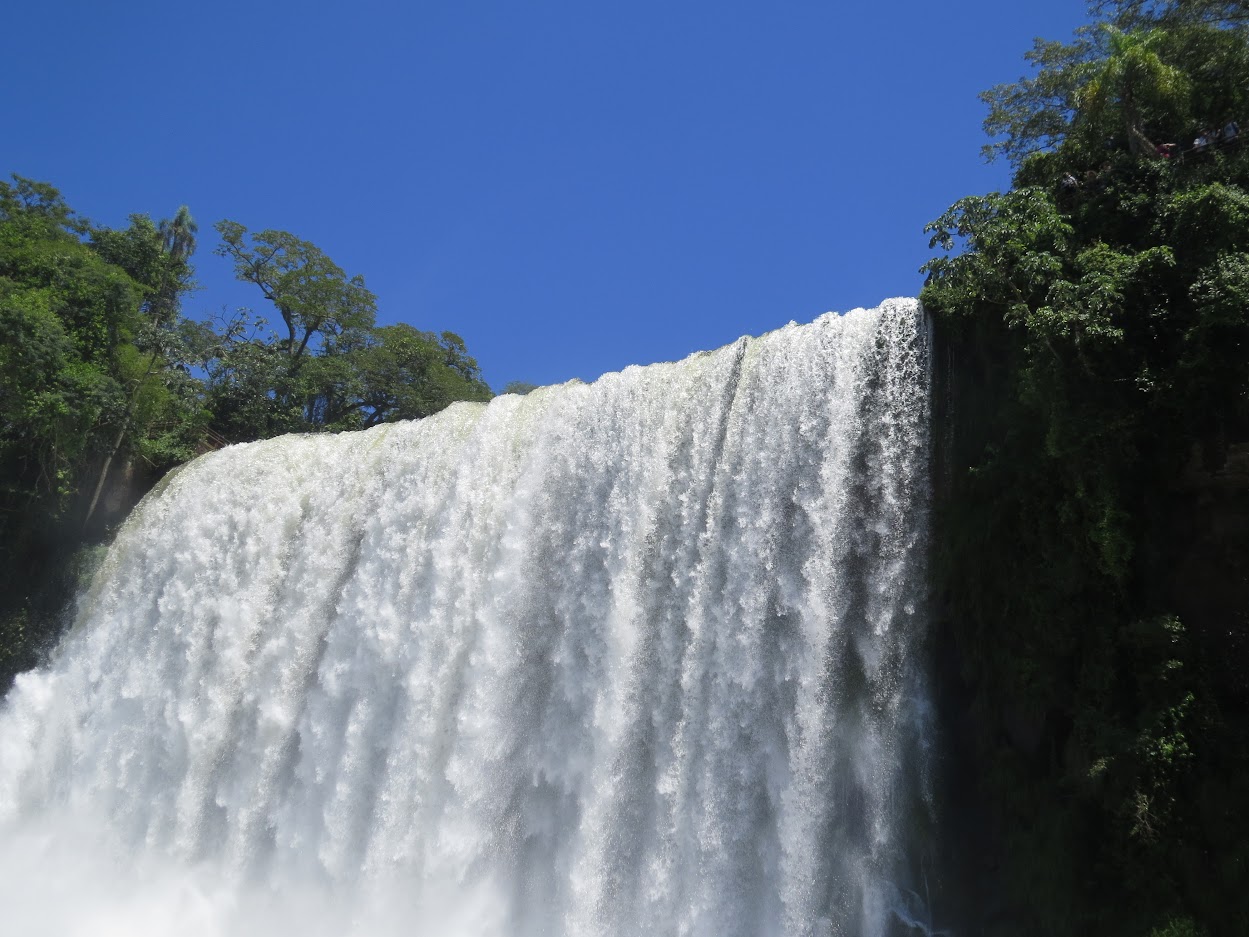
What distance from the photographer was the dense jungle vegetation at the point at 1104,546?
293 inches

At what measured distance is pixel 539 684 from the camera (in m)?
11.6

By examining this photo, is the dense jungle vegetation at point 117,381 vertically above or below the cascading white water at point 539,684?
above

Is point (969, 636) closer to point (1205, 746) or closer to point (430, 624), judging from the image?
point (1205, 746)

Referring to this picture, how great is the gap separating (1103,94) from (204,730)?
49.4 ft

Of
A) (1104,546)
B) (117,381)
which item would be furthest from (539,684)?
(117,381)

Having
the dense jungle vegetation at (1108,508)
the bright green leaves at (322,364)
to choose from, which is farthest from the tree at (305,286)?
the dense jungle vegetation at (1108,508)

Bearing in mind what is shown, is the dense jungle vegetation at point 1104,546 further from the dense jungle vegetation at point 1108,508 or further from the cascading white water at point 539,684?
the cascading white water at point 539,684

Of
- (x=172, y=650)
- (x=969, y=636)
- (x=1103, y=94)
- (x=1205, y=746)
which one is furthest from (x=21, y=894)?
(x=1103, y=94)

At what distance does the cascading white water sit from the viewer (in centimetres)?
945

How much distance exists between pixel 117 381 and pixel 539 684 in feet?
43.9

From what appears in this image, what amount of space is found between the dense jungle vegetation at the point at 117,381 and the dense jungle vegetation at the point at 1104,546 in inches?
638

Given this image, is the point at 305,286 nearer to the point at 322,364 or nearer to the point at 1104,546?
the point at 322,364

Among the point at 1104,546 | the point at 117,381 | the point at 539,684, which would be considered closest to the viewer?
the point at 1104,546

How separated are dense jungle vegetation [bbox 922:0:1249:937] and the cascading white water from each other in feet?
2.13
